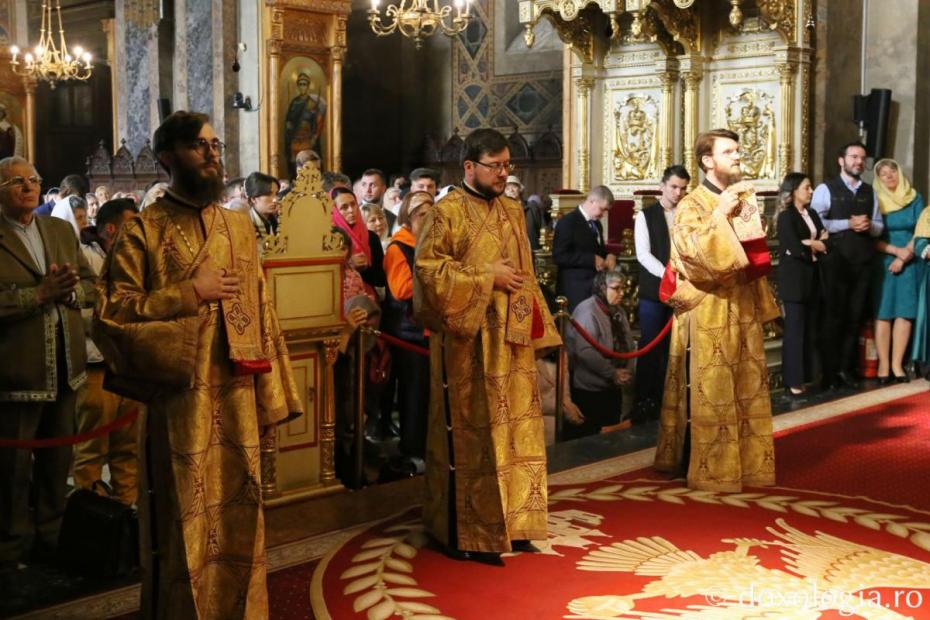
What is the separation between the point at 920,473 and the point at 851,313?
3196 mm

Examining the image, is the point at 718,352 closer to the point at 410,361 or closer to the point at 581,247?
the point at 410,361

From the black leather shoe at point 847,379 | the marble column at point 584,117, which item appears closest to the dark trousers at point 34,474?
the black leather shoe at point 847,379

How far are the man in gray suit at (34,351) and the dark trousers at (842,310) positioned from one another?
6114 mm

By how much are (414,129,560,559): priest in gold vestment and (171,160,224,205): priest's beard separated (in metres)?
1.25

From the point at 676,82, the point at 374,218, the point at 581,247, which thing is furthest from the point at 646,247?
the point at 676,82

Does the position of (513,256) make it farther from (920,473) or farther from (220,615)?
(920,473)

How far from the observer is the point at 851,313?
9555 mm

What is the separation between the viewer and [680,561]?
4.94 metres

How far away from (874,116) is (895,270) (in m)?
2.53

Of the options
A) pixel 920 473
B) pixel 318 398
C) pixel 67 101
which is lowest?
pixel 920 473

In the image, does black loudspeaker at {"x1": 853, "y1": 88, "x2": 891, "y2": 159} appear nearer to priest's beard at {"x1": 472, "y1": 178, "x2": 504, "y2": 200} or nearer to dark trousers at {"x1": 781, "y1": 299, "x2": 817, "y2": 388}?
dark trousers at {"x1": 781, "y1": 299, "x2": 817, "y2": 388}

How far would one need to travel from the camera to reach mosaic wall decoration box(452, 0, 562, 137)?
18547 millimetres

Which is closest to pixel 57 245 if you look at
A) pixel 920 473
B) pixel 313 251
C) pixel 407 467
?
pixel 313 251

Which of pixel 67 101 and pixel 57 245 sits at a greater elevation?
pixel 67 101
